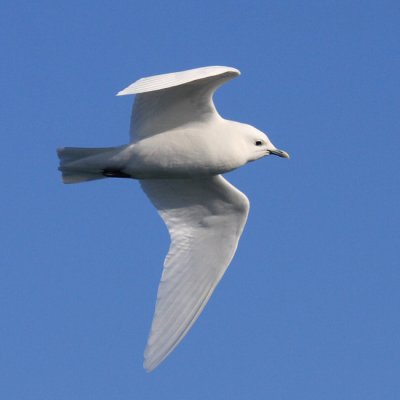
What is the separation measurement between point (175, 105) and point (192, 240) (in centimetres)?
238

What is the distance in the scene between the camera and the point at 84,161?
1655 cm

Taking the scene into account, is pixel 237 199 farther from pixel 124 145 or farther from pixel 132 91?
pixel 132 91

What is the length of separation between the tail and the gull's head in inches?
66.2

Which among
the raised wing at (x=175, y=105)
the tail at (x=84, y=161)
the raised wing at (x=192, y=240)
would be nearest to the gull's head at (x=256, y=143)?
the raised wing at (x=175, y=105)

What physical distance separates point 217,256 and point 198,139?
220 cm

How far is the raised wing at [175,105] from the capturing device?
627 inches

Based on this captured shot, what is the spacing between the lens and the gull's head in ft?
54.7

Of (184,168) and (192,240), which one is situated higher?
(184,168)

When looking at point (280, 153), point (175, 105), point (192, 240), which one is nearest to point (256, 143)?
point (280, 153)

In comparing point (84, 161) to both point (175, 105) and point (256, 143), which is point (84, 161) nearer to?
point (175, 105)

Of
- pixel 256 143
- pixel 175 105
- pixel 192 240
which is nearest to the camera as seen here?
pixel 175 105

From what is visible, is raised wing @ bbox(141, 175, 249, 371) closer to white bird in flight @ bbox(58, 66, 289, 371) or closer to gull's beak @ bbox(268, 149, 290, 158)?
white bird in flight @ bbox(58, 66, 289, 371)

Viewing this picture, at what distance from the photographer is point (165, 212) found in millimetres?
18062

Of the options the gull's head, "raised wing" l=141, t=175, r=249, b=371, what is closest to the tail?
"raised wing" l=141, t=175, r=249, b=371
